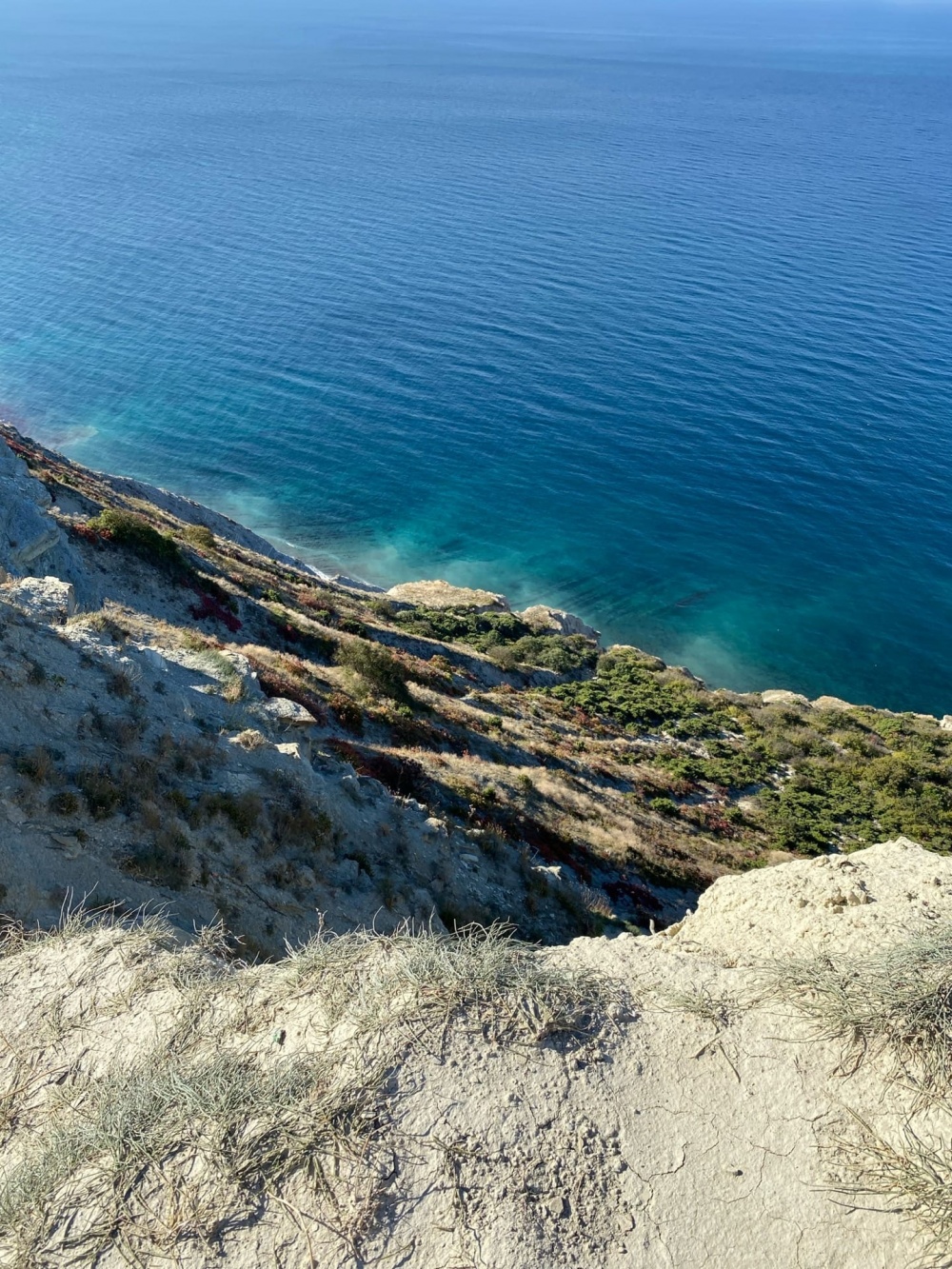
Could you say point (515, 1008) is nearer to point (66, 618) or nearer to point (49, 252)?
point (66, 618)

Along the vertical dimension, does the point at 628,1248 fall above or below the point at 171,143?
below

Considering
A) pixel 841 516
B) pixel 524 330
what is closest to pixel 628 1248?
pixel 841 516

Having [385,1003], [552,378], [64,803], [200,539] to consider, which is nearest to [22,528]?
[200,539]

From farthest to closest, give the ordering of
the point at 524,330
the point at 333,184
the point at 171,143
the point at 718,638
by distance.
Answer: the point at 171,143 → the point at 333,184 → the point at 524,330 → the point at 718,638

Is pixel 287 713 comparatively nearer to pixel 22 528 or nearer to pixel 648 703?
pixel 22 528

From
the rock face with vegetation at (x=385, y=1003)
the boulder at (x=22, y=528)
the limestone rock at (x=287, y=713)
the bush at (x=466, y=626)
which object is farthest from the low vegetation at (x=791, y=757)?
the boulder at (x=22, y=528)

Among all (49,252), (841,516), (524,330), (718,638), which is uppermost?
(49,252)

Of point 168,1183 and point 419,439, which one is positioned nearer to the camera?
point 168,1183

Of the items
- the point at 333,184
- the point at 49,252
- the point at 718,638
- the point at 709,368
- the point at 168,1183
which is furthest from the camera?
the point at 333,184
